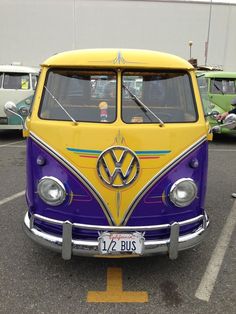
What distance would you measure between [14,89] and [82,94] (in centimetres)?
723

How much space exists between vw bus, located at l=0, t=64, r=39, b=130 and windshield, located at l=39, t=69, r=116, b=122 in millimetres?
6683

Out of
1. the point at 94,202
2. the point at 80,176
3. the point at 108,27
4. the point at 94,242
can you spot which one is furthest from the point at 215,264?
the point at 108,27

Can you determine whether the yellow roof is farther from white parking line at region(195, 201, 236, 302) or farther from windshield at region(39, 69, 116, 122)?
white parking line at region(195, 201, 236, 302)

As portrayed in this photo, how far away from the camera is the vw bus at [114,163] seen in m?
2.84

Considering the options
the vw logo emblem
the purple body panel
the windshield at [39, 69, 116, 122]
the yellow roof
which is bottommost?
the purple body panel

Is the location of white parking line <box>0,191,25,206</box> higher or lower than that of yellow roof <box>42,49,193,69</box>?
lower

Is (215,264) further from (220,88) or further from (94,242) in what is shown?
(220,88)

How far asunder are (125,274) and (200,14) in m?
28.1

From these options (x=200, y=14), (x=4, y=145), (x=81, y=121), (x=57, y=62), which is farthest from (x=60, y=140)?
(x=200, y=14)

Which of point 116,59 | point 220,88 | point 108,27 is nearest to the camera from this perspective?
point 116,59

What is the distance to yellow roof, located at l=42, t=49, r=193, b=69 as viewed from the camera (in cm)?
305

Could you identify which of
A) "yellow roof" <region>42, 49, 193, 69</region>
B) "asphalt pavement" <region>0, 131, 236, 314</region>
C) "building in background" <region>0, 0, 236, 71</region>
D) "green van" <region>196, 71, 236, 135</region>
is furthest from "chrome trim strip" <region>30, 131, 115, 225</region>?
"building in background" <region>0, 0, 236, 71</region>

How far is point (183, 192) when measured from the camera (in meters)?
2.94

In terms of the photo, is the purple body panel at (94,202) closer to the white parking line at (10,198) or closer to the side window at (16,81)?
the white parking line at (10,198)
